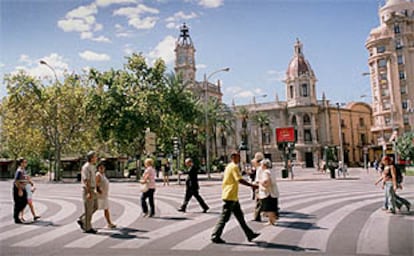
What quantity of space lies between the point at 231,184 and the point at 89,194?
3389 millimetres

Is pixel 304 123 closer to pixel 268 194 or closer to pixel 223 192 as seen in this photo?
pixel 268 194

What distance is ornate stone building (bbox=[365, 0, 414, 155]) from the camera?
60.6 metres

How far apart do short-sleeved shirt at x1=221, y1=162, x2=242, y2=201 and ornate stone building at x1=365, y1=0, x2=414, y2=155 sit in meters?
57.5

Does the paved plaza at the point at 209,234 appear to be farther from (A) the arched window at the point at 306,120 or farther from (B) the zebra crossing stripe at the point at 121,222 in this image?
(A) the arched window at the point at 306,120

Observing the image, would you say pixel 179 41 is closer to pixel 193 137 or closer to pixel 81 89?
pixel 193 137

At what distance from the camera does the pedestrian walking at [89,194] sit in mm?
9039

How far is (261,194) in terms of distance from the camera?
9.47m

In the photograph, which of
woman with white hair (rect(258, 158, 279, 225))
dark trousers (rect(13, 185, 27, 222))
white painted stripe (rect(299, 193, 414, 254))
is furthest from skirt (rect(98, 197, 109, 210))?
white painted stripe (rect(299, 193, 414, 254))

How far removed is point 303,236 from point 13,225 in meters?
7.50

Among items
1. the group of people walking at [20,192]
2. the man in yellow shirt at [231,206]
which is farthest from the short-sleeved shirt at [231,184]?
the group of people walking at [20,192]

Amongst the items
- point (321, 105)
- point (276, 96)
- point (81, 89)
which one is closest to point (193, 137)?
point (81, 89)

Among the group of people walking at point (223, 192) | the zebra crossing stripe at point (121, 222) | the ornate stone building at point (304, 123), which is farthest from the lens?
the ornate stone building at point (304, 123)

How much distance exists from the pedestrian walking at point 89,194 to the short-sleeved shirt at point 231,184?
3.22m

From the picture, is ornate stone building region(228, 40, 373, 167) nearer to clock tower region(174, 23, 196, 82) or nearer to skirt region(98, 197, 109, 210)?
clock tower region(174, 23, 196, 82)
